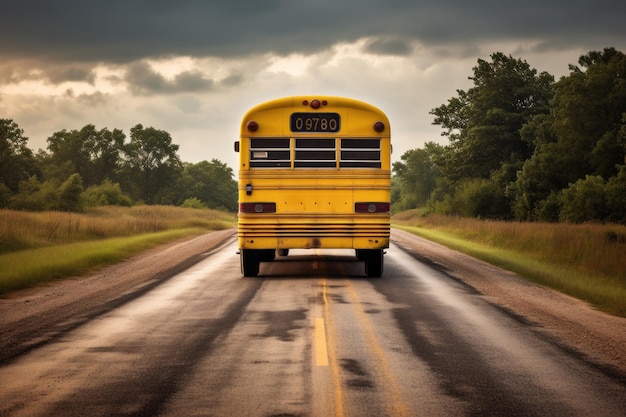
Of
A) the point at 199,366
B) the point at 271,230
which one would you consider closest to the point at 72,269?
the point at 271,230

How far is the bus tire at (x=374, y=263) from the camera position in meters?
17.8

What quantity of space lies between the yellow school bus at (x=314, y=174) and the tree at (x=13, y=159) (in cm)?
6075

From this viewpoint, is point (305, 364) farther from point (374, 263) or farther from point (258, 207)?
point (374, 263)

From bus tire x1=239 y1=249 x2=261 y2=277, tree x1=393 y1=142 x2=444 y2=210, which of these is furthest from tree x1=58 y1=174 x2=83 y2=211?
tree x1=393 y1=142 x2=444 y2=210

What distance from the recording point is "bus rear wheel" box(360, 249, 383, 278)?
1780cm

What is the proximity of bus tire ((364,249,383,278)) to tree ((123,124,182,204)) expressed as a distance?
10144 centimetres

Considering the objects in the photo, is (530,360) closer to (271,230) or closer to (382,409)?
(382,409)

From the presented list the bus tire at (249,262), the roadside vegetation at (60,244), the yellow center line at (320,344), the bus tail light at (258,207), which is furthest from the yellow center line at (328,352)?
the roadside vegetation at (60,244)

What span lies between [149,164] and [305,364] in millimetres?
112990

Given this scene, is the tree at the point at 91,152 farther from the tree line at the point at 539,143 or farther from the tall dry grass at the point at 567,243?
the tall dry grass at the point at 567,243

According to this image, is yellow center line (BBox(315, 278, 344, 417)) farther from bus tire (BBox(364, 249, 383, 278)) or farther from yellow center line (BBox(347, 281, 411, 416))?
bus tire (BBox(364, 249, 383, 278))

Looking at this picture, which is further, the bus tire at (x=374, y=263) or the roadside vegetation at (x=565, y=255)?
the bus tire at (x=374, y=263)

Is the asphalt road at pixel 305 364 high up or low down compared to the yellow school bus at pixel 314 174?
Answer: down

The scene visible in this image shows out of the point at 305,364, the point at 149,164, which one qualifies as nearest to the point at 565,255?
the point at 305,364
